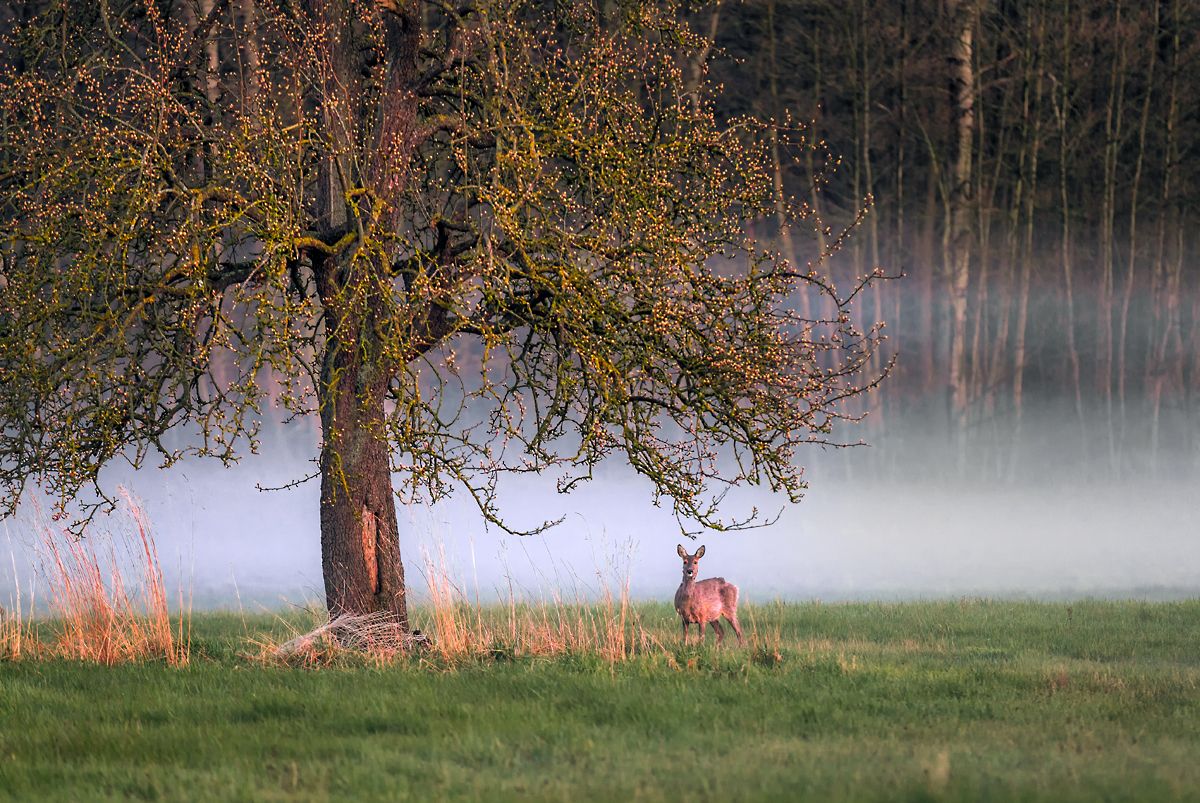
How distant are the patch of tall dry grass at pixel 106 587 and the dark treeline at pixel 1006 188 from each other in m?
19.5

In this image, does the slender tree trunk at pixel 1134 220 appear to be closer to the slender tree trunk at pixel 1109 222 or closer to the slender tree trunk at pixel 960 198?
the slender tree trunk at pixel 1109 222

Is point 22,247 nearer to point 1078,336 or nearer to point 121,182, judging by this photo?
point 121,182

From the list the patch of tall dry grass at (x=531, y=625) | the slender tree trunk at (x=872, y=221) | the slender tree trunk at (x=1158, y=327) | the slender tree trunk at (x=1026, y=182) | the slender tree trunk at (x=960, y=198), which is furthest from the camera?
the slender tree trunk at (x=1158, y=327)

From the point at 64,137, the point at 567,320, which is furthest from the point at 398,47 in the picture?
the point at 567,320

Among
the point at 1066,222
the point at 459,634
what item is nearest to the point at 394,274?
the point at 459,634

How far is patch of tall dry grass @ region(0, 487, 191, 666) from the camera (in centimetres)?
1255

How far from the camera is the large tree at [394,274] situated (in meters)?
10.4

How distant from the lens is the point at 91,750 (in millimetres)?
8672

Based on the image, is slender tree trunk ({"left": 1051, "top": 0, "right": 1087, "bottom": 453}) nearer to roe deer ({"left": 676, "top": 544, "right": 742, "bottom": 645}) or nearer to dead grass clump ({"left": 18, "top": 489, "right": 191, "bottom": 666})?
roe deer ({"left": 676, "top": 544, "right": 742, "bottom": 645})

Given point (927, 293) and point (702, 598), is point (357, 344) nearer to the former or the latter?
point (702, 598)

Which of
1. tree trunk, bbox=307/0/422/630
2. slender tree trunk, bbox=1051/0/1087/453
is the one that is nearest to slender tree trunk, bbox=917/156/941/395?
slender tree trunk, bbox=1051/0/1087/453

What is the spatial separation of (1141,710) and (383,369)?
8.00 metres

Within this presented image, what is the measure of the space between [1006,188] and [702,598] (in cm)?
2104

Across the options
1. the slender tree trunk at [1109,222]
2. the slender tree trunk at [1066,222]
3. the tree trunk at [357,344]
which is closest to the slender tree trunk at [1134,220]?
the slender tree trunk at [1109,222]
